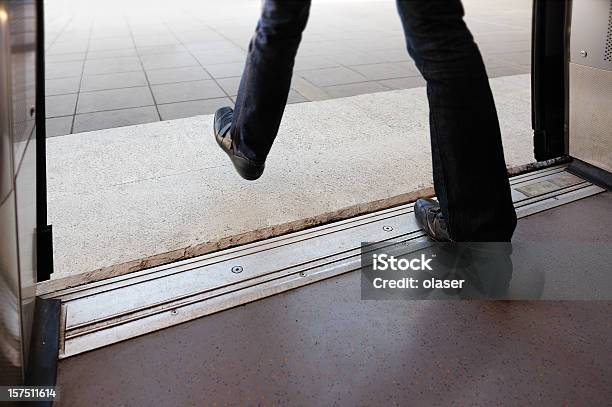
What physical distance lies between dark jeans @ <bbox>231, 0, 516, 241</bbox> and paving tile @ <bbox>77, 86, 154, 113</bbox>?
5.78 ft

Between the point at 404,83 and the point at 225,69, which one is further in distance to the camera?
the point at 225,69

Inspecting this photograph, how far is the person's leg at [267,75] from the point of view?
110cm

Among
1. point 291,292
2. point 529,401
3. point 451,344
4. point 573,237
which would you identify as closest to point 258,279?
point 291,292

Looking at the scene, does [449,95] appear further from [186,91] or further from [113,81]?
[113,81]

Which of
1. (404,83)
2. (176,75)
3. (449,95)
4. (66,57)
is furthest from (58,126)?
(66,57)

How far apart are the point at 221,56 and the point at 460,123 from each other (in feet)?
11.1

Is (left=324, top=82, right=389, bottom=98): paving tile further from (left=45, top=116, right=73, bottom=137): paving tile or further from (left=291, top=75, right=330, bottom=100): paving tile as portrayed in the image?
(left=45, top=116, right=73, bottom=137): paving tile

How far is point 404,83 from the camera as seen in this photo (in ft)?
10.6

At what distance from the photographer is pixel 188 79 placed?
3422mm

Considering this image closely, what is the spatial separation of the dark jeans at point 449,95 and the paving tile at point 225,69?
2.32 meters

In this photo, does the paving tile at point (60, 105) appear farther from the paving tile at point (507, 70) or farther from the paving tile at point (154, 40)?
the paving tile at point (507, 70)

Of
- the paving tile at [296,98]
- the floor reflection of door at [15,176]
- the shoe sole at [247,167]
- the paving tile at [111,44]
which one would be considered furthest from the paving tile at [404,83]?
the paving tile at [111,44]

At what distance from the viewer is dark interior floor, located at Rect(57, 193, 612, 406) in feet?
3.28

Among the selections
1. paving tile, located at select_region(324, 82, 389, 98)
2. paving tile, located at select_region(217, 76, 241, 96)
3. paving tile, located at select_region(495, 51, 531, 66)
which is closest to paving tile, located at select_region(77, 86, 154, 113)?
paving tile, located at select_region(217, 76, 241, 96)
